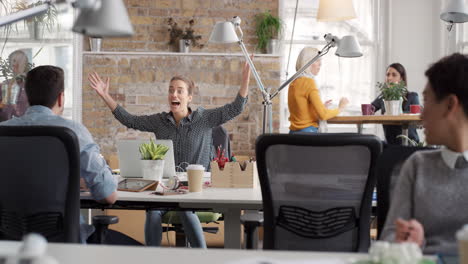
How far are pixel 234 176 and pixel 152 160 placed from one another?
400 millimetres

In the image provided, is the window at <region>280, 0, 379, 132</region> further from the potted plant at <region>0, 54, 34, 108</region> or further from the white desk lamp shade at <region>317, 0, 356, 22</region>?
the potted plant at <region>0, 54, 34, 108</region>

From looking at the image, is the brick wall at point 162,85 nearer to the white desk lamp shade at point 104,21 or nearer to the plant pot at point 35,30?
the plant pot at point 35,30

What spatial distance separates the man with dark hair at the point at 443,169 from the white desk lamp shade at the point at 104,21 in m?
0.93

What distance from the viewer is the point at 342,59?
7.71 meters

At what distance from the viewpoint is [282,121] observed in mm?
7637

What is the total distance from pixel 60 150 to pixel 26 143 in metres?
0.12

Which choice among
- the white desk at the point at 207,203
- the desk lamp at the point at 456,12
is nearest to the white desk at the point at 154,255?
the white desk at the point at 207,203


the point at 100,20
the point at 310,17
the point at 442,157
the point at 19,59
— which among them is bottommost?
the point at 442,157

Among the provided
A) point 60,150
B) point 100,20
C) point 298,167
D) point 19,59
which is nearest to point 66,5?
point 100,20

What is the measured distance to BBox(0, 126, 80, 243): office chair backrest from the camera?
2.30m

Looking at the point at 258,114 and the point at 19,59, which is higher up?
the point at 19,59

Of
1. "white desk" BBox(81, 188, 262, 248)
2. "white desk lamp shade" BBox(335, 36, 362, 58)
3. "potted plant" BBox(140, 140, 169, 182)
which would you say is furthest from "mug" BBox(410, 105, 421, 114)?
"white desk" BBox(81, 188, 262, 248)

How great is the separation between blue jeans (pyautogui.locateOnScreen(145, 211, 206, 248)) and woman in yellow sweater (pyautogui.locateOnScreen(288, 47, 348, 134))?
1893 mm

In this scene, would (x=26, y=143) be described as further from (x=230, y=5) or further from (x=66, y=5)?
(x=230, y=5)
